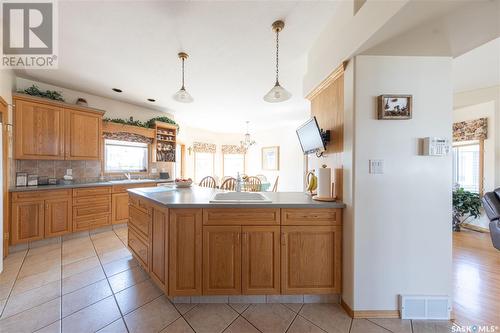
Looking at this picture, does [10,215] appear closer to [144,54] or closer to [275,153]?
[144,54]

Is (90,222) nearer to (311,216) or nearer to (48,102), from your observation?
(48,102)

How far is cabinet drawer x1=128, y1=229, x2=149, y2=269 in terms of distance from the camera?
205 centimetres

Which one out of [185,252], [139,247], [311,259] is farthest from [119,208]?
[311,259]

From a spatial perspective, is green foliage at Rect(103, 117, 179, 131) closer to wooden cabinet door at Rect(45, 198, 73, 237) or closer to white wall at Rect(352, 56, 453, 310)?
wooden cabinet door at Rect(45, 198, 73, 237)

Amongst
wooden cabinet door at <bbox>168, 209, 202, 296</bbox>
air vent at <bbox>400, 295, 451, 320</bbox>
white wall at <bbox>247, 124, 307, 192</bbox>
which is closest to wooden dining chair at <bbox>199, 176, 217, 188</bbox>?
white wall at <bbox>247, 124, 307, 192</bbox>

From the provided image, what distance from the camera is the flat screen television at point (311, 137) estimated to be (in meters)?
1.90

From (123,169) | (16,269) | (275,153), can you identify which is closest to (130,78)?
(123,169)

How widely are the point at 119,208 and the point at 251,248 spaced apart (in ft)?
10.4

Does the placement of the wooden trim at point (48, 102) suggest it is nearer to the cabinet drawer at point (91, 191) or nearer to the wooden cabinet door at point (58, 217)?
the cabinet drawer at point (91, 191)

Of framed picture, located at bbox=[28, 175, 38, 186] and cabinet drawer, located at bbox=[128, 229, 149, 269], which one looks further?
framed picture, located at bbox=[28, 175, 38, 186]

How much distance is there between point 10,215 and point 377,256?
4451mm

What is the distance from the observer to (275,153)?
6.74 m

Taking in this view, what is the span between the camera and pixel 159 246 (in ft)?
5.91

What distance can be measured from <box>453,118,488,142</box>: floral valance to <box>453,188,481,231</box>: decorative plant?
106 cm
